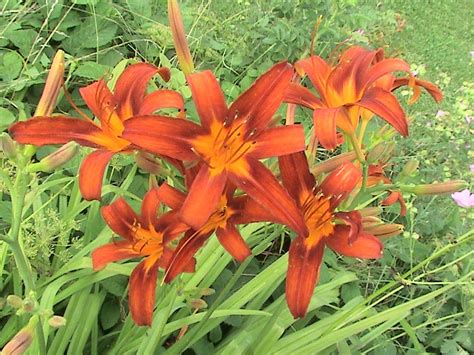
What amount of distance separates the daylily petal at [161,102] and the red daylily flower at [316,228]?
0.70ft

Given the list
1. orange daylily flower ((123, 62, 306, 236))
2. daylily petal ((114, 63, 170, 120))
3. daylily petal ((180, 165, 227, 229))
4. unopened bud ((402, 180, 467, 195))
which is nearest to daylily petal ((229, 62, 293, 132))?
orange daylily flower ((123, 62, 306, 236))

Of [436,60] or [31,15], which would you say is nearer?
[31,15]

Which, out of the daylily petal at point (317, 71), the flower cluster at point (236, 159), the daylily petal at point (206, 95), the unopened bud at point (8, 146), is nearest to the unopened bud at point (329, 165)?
the flower cluster at point (236, 159)

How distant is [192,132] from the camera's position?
0.84 metres

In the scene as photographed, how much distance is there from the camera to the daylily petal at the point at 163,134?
0.79 metres

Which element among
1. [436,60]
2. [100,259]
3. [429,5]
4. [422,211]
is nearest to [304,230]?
[100,259]

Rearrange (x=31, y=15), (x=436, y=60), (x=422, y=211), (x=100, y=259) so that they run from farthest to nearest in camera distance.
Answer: (x=436, y=60)
(x=31, y=15)
(x=422, y=211)
(x=100, y=259)

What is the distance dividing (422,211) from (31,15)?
4.80ft

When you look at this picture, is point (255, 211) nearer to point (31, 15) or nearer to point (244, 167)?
point (244, 167)

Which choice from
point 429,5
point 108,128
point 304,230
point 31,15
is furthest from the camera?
point 429,5

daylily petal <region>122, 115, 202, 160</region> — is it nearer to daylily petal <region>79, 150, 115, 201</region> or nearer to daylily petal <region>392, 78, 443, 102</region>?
daylily petal <region>79, 150, 115, 201</region>


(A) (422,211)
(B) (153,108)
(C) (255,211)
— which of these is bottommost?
(A) (422,211)

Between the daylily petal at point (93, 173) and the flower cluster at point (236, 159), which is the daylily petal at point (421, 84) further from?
the daylily petal at point (93, 173)

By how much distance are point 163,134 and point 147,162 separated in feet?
0.39
